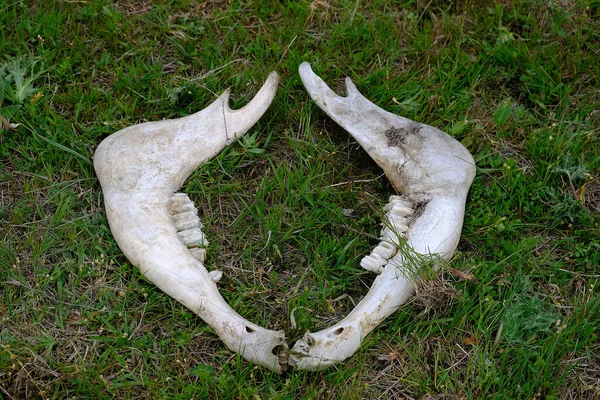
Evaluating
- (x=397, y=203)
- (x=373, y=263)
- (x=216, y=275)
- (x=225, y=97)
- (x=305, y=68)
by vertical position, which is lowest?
(x=216, y=275)

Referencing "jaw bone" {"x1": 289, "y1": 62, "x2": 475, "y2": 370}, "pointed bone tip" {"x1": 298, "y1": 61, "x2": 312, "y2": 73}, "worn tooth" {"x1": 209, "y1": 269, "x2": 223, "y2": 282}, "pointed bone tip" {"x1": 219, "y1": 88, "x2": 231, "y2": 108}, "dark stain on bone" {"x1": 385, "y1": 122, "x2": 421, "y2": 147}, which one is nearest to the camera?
"jaw bone" {"x1": 289, "y1": 62, "x2": 475, "y2": 370}

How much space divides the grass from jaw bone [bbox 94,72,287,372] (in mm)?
92

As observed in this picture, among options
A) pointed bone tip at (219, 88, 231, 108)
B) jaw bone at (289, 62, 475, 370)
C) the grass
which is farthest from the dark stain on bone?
pointed bone tip at (219, 88, 231, 108)

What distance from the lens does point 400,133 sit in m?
3.77

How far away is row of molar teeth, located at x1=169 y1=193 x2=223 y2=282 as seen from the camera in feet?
11.3

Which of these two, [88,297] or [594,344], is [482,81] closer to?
[594,344]

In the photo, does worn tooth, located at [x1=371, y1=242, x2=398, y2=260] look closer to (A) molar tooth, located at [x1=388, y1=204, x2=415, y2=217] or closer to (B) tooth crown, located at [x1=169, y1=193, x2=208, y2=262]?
(A) molar tooth, located at [x1=388, y1=204, x2=415, y2=217]

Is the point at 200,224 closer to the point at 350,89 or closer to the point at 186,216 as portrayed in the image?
the point at 186,216

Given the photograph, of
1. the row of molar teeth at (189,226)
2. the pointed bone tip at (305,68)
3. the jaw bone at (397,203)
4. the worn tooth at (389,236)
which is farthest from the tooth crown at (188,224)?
the pointed bone tip at (305,68)

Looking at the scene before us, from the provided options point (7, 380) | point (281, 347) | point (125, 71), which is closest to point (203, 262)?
point (281, 347)

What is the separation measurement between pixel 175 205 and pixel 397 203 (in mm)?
1016

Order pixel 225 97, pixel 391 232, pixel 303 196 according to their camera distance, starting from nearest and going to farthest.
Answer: pixel 391 232
pixel 303 196
pixel 225 97

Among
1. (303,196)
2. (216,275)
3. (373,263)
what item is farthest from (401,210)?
(216,275)

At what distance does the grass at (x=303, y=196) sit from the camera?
10.5 feet
